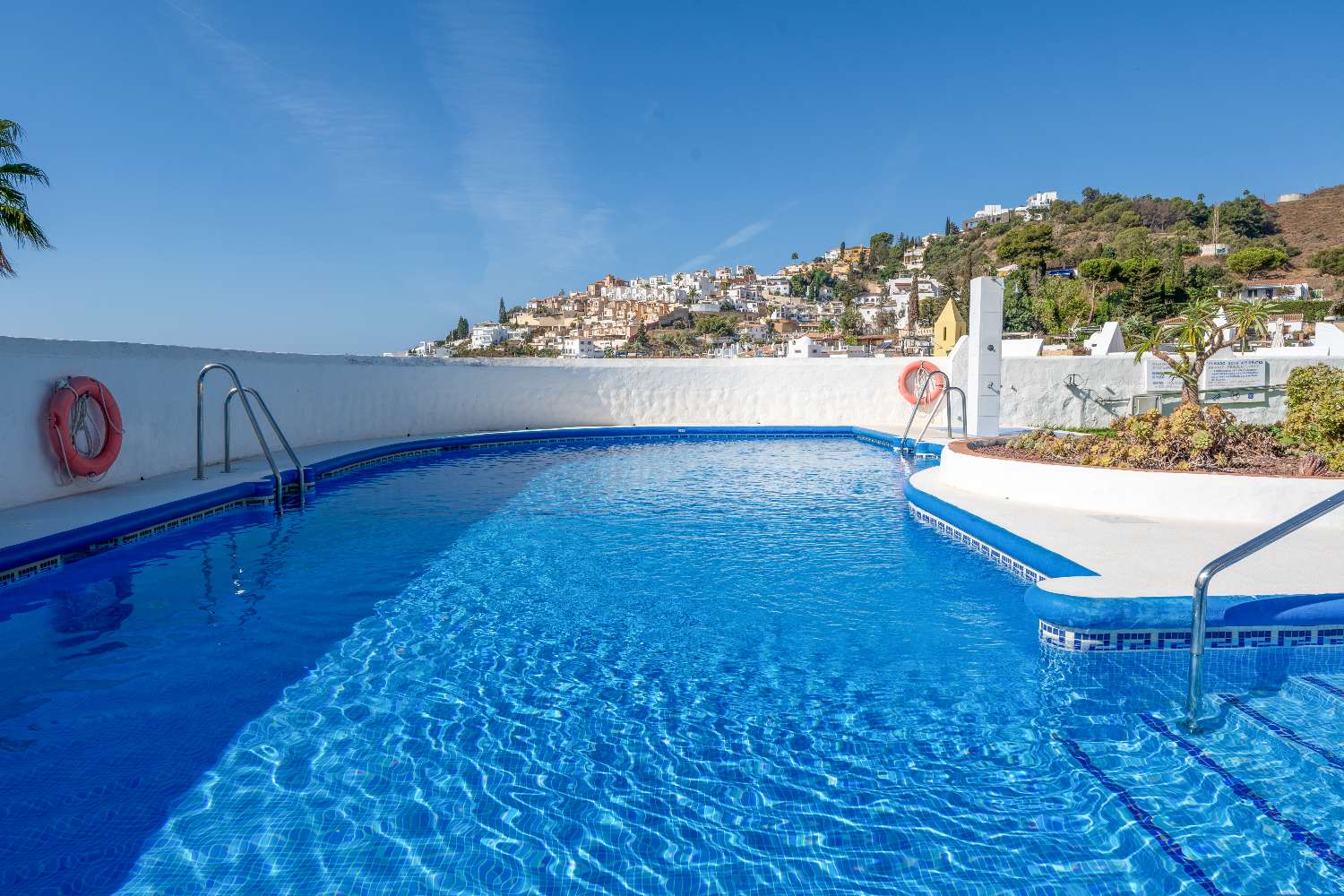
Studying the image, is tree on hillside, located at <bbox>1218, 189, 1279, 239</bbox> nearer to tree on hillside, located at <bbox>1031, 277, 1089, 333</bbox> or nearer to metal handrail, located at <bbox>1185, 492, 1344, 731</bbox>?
tree on hillside, located at <bbox>1031, 277, 1089, 333</bbox>

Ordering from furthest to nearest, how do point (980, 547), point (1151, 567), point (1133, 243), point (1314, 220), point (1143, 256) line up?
point (1314, 220), point (1133, 243), point (1143, 256), point (980, 547), point (1151, 567)

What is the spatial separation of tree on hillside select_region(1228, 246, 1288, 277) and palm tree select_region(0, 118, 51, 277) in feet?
234

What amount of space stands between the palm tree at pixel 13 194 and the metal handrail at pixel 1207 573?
1373cm

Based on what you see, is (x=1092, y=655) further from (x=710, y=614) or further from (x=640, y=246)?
(x=640, y=246)

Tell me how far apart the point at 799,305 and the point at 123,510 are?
397 ft

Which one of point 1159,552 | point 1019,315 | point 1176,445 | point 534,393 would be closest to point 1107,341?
point 1176,445

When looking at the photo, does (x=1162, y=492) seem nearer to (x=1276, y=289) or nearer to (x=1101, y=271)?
(x=1101, y=271)

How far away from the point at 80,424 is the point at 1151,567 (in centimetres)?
801

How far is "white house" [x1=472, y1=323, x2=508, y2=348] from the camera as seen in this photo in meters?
118

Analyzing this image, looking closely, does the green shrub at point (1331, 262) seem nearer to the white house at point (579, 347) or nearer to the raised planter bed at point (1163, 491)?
the white house at point (579, 347)

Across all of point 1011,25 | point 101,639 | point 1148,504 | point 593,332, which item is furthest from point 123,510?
point 593,332

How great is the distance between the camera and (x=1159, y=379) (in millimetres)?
12867

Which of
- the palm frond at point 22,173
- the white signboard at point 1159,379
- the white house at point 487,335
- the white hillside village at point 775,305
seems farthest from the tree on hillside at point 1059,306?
the white house at point 487,335

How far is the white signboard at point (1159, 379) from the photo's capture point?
12.8m
